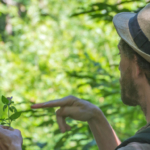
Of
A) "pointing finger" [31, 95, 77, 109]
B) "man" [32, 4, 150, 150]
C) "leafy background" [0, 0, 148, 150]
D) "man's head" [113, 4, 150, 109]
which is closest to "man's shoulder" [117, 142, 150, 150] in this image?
"man" [32, 4, 150, 150]

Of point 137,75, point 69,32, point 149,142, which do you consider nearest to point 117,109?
point 137,75

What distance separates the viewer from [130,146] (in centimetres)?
94

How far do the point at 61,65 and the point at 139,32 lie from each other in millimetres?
3136

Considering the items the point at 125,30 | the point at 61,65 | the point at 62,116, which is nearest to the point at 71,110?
the point at 62,116

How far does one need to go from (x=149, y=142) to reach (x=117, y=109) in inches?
62.6

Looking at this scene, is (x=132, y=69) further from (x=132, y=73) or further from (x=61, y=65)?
(x=61, y=65)

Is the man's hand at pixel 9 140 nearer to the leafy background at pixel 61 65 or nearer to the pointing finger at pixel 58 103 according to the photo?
the pointing finger at pixel 58 103

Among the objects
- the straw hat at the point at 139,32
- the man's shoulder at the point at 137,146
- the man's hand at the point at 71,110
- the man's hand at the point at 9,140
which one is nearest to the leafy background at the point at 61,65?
the man's hand at the point at 71,110

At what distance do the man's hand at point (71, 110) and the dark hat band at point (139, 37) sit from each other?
1.60ft

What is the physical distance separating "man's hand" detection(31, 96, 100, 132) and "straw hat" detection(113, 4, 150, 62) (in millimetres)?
461

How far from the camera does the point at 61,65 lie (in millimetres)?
4324

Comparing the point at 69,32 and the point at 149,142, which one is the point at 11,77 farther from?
the point at 149,142

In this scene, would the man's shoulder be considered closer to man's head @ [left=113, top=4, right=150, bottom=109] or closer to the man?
the man

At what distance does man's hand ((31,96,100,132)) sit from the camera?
1417 mm
